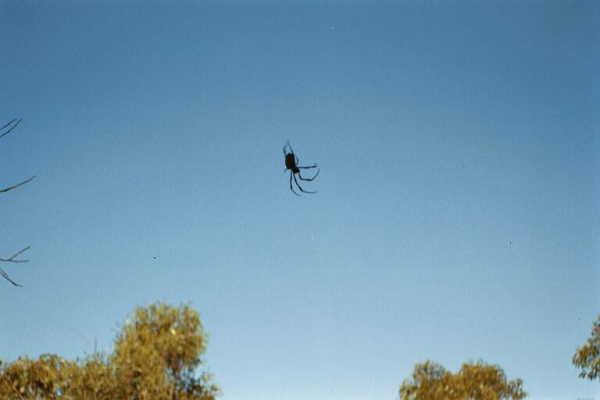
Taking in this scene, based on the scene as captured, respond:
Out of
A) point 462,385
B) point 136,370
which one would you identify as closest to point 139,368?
point 136,370

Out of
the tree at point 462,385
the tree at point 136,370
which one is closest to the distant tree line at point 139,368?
the tree at point 136,370

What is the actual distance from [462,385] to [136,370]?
1246 inches

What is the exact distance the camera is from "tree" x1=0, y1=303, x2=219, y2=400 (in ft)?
109

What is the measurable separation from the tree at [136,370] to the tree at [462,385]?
25.0 m

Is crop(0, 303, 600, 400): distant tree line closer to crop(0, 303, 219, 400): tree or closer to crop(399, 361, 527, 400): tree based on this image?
crop(0, 303, 219, 400): tree

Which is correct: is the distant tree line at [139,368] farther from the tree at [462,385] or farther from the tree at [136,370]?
the tree at [462,385]

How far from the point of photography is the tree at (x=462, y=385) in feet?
157

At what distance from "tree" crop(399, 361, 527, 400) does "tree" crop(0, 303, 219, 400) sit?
2502cm

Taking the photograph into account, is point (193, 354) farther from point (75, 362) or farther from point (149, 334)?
point (75, 362)

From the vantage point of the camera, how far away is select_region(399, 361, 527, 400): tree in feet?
157

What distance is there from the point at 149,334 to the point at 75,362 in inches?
217

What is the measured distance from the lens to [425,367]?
2050 inches

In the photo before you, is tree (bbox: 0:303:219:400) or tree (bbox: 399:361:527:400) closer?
tree (bbox: 0:303:219:400)

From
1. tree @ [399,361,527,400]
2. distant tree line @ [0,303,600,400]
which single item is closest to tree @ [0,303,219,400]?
distant tree line @ [0,303,600,400]
